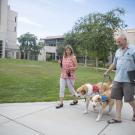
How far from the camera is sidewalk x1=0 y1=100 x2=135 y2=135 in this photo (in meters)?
5.23

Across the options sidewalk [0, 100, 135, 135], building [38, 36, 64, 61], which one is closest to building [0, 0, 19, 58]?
building [38, 36, 64, 61]

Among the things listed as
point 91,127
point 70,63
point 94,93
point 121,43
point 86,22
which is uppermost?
point 86,22

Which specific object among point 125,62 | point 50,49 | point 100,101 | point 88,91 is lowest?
point 100,101

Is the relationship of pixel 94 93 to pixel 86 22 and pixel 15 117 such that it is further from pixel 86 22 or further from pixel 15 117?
pixel 86 22

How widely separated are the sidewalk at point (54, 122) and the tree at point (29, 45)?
6252 cm

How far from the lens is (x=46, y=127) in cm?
545

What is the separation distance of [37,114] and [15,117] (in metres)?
0.62

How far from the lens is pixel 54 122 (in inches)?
229

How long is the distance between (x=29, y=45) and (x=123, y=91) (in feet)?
213

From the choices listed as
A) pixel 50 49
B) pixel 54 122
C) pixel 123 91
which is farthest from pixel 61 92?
pixel 50 49

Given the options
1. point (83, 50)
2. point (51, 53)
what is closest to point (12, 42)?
point (51, 53)

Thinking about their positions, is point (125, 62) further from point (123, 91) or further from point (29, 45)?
point (29, 45)

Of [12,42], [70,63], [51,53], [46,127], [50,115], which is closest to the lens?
[46,127]

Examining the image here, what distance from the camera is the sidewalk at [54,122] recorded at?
206 inches
